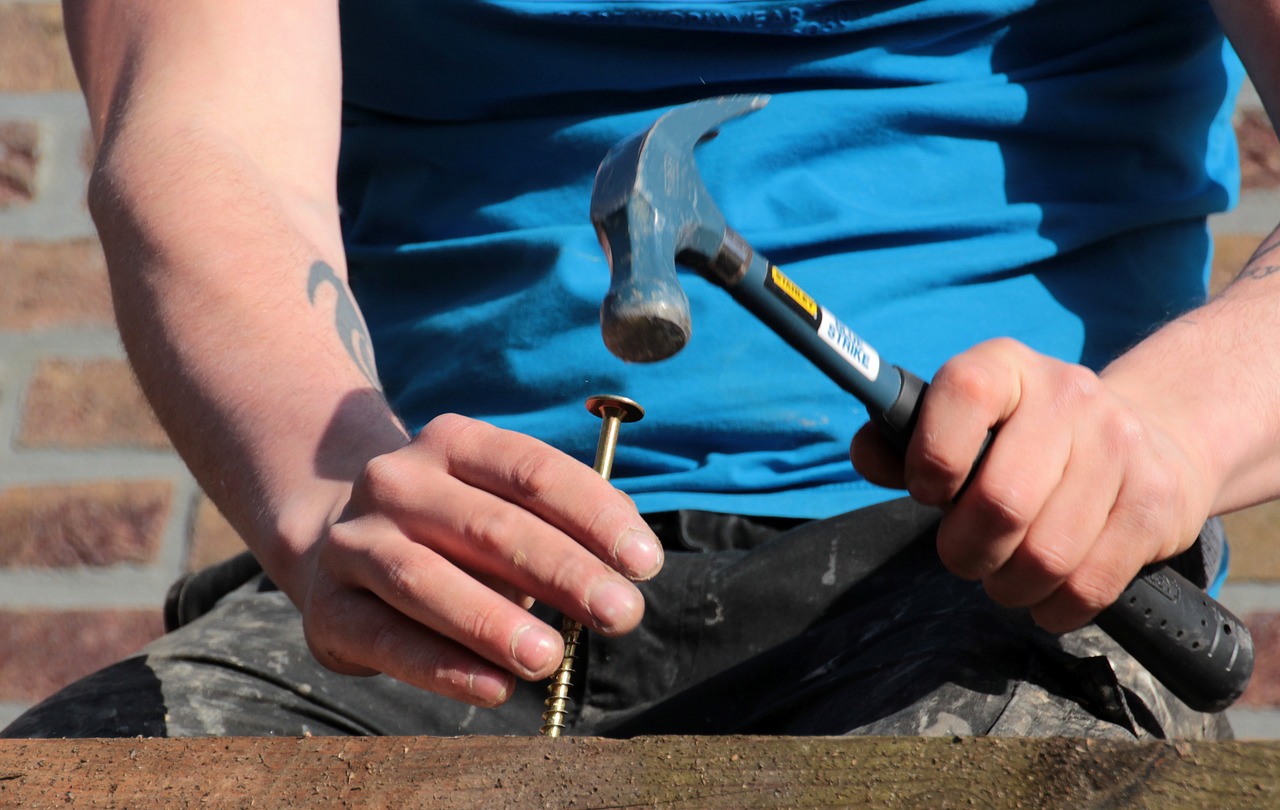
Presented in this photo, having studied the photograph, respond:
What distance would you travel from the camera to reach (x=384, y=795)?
1.50 ft

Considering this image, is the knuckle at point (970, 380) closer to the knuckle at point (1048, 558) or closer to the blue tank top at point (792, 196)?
the knuckle at point (1048, 558)

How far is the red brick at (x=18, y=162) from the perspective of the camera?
4.42ft

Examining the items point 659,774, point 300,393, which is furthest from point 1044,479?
point 300,393

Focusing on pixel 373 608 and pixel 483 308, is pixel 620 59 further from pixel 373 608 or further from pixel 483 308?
pixel 373 608

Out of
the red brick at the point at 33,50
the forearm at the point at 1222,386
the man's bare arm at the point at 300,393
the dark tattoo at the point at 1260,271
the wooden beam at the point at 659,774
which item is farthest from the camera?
the red brick at the point at 33,50

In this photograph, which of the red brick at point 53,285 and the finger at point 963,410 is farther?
the red brick at point 53,285

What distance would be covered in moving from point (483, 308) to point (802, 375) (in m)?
0.22

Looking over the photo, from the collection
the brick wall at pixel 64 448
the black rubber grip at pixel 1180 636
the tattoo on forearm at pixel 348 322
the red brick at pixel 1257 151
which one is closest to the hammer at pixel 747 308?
the black rubber grip at pixel 1180 636

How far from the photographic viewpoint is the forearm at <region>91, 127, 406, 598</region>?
0.67m

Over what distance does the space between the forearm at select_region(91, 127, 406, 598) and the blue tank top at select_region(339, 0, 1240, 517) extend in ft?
0.35

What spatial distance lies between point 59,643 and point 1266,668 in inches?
46.2

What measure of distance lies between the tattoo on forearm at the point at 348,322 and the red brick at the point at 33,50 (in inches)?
29.6

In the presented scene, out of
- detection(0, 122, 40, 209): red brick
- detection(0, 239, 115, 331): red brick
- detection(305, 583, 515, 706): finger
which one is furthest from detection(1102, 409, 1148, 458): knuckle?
detection(0, 122, 40, 209): red brick

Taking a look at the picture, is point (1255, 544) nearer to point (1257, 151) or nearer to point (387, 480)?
point (1257, 151)
